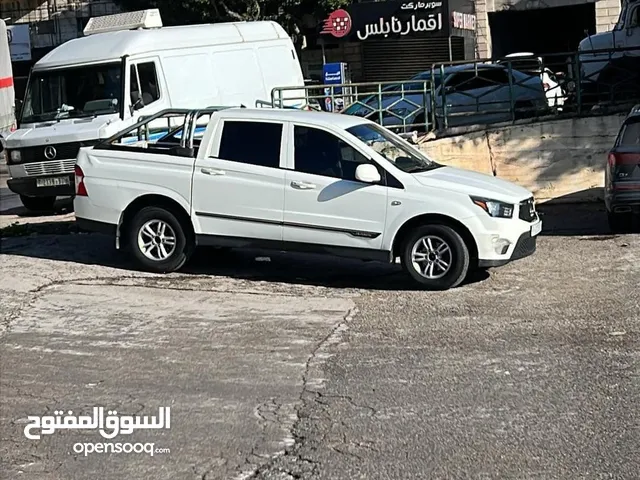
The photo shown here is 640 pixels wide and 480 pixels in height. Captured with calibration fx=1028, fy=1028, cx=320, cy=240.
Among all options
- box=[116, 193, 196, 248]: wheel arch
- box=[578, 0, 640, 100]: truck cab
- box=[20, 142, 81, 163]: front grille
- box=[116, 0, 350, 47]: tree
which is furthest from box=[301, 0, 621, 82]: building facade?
box=[116, 193, 196, 248]: wheel arch

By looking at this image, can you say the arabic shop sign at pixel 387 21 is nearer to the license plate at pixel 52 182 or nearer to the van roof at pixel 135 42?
the van roof at pixel 135 42

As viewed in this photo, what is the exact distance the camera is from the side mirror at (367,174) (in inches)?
391

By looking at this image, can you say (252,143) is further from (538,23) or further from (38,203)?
(538,23)

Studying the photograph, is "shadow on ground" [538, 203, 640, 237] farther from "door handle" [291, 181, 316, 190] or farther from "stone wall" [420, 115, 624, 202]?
"door handle" [291, 181, 316, 190]

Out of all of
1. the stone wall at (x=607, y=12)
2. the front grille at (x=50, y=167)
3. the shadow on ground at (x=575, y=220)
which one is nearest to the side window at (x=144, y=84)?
the front grille at (x=50, y=167)

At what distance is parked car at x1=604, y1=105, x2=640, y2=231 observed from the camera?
475 inches

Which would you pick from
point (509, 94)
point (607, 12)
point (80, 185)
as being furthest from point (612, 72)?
point (607, 12)

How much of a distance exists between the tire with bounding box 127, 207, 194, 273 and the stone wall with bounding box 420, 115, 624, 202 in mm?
6221

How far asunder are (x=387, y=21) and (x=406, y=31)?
68 centimetres

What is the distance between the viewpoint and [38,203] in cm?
1684

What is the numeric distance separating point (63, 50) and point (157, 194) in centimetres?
641

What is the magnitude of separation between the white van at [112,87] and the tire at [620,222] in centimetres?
624

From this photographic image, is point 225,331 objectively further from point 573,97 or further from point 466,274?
point 573,97

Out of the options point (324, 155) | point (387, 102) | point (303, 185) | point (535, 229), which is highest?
point (387, 102)
